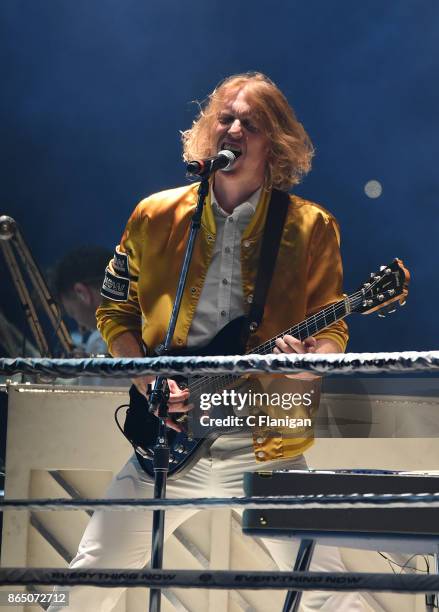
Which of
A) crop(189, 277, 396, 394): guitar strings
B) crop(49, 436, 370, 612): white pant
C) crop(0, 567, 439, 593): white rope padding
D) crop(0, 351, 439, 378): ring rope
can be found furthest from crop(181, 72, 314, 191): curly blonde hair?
crop(0, 567, 439, 593): white rope padding

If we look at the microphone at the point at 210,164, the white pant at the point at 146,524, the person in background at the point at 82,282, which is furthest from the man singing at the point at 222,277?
the person in background at the point at 82,282

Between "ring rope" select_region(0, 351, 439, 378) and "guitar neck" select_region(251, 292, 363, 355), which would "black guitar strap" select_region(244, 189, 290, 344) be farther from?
"ring rope" select_region(0, 351, 439, 378)

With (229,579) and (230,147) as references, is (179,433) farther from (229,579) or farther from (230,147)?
(229,579)

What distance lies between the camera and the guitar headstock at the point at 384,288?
227cm

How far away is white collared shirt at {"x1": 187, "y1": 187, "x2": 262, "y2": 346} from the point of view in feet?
7.42

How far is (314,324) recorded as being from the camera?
86.3 inches

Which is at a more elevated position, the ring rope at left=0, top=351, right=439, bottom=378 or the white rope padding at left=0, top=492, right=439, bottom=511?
the ring rope at left=0, top=351, right=439, bottom=378

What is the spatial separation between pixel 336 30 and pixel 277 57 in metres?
0.31

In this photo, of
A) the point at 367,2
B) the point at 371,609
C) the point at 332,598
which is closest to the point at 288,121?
the point at 332,598

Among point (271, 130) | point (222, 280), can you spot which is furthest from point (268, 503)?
point (271, 130)

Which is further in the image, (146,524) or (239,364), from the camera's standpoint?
(146,524)

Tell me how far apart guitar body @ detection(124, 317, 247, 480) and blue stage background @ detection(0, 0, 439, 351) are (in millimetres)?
2217

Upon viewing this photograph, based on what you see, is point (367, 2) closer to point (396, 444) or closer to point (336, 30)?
point (336, 30)

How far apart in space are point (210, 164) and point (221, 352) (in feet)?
1.50
